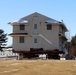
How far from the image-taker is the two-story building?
63812mm

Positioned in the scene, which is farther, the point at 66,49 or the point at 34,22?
the point at 66,49

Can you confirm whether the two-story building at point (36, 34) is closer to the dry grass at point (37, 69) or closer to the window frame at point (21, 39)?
the window frame at point (21, 39)

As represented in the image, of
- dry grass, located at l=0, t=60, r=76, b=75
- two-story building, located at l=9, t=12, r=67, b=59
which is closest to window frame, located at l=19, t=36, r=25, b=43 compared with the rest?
two-story building, located at l=9, t=12, r=67, b=59

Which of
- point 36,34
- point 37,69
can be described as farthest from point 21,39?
point 37,69

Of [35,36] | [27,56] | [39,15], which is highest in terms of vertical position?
[39,15]

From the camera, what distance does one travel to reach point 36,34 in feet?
211

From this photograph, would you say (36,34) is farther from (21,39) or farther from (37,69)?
(37,69)

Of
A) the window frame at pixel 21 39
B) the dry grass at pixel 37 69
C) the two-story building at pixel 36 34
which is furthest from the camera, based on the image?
the window frame at pixel 21 39

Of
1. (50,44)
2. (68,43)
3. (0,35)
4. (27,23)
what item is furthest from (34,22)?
(0,35)

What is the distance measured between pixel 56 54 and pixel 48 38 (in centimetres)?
388

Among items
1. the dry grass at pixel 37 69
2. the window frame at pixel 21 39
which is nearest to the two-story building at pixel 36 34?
the window frame at pixel 21 39

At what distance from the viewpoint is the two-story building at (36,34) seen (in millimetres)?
63812

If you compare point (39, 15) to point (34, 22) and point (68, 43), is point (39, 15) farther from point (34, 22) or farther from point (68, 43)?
point (68, 43)

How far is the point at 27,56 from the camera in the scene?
6344 cm
